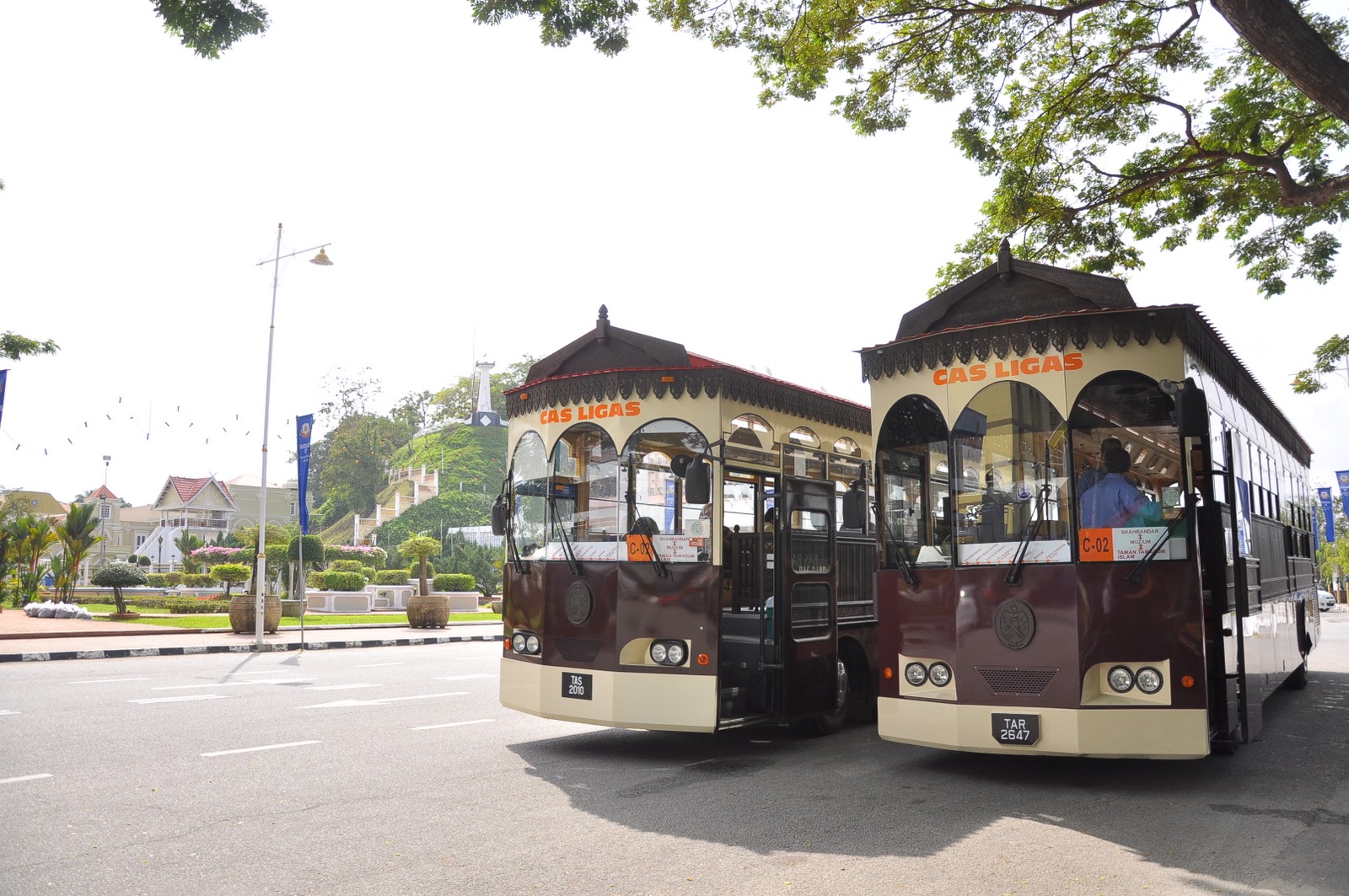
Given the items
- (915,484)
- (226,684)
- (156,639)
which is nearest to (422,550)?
(156,639)

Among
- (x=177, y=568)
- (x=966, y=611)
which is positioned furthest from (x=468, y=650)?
(x=177, y=568)

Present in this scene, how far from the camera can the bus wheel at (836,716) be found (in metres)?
9.72

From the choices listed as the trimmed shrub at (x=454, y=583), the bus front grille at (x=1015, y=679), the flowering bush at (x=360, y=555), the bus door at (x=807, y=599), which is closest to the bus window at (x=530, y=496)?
the bus door at (x=807, y=599)

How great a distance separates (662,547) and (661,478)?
59 centimetres

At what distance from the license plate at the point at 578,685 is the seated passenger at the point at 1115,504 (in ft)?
13.2

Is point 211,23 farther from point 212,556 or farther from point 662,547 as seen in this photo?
point 212,556

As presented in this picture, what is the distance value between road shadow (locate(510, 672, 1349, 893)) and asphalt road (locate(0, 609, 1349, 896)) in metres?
0.03

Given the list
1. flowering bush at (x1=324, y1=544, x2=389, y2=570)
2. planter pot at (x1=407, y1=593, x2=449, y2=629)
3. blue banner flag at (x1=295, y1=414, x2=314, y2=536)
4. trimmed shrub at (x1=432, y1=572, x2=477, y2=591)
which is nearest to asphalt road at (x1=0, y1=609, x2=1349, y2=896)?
blue banner flag at (x1=295, y1=414, x2=314, y2=536)

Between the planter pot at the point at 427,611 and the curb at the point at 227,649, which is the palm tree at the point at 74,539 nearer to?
the planter pot at the point at 427,611

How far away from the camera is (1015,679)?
23.3 ft

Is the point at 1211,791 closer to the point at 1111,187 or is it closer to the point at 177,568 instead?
the point at 1111,187

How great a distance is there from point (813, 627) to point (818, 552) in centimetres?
69

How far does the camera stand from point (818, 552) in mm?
9578

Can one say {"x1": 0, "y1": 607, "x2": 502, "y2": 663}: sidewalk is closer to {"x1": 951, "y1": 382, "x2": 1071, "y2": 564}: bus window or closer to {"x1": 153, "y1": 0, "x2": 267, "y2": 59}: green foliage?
{"x1": 153, "y1": 0, "x2": 267, "y2": 59}: green foliage
